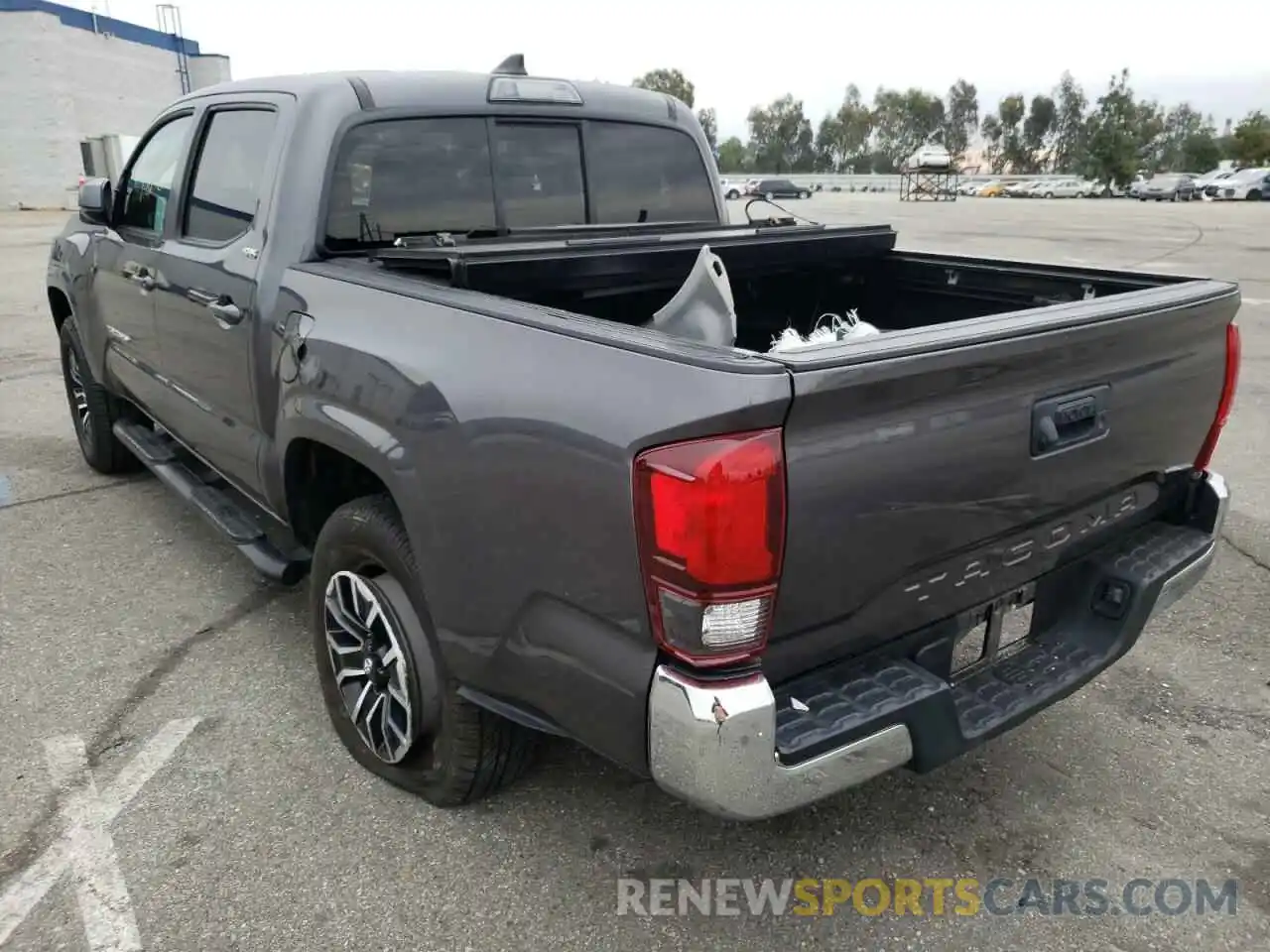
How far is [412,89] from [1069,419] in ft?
7.90

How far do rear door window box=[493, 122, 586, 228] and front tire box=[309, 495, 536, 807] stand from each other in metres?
1.40

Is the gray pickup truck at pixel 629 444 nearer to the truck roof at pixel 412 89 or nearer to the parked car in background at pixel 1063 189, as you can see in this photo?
the truck roof at pixel 412 89

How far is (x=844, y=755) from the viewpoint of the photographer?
6.51 ft

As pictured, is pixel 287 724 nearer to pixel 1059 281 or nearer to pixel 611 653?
pixel 611 653

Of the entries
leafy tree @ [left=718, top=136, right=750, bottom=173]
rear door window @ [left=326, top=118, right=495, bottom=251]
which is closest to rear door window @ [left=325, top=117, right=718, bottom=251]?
rear door window @ [left=326, top=118, right=495, bottom=251]

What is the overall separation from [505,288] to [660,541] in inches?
50.3

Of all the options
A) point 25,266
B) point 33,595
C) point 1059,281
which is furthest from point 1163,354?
point 25,266

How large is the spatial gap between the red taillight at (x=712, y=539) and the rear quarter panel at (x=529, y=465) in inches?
1.5

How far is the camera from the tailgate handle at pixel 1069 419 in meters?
2.20

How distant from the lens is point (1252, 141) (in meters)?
77.3

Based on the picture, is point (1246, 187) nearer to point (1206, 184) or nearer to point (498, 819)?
point (1206, 184)

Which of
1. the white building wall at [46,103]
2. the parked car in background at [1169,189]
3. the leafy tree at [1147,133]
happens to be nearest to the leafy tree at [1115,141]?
the leafy tree at [1147,133]

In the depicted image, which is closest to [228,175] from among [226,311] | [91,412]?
[226,311]

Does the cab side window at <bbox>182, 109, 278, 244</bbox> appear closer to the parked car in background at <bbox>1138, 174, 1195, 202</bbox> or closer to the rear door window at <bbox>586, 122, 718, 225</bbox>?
the rear door window at <bbox>586, 122, 718, 225</bbox>
